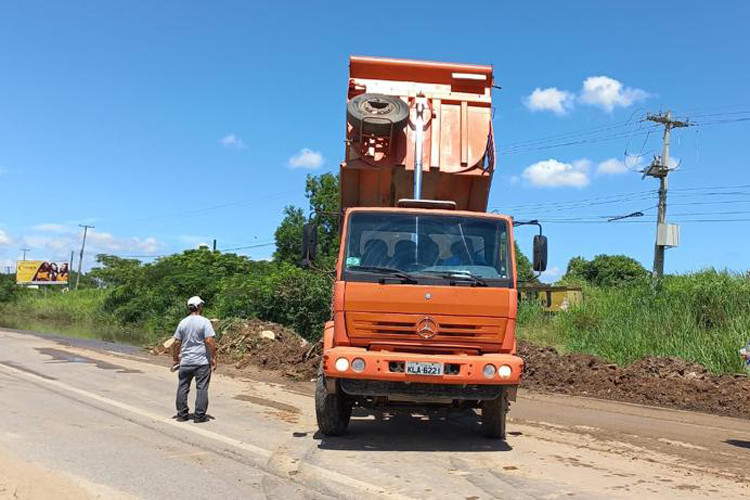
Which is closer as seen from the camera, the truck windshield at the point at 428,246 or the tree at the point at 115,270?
the truck windshield at the point at 428,246

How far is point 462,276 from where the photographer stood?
6.84 m

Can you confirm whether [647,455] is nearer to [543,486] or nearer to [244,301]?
[543,486]

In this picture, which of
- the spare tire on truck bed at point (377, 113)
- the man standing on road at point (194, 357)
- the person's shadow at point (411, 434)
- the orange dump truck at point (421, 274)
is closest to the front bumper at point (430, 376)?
the orange dump truck at point (421, 274)

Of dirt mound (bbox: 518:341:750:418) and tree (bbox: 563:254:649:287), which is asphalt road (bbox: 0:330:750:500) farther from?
tree (bbox: 563:254:649:287)

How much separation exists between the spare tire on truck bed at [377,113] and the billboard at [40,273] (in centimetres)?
7965

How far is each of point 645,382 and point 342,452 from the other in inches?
316

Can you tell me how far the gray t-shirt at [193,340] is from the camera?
870 centimetres

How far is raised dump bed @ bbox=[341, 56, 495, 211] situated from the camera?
8.16m

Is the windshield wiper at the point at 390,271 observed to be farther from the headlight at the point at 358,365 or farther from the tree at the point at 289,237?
the tree at the point at 289,237

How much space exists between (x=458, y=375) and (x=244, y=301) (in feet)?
58.4

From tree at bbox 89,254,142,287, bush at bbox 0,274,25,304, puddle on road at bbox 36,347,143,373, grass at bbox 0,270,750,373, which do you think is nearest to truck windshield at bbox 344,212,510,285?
grass at bbox 0,270,750,373

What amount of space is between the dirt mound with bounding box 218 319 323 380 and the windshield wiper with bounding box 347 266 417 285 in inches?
312

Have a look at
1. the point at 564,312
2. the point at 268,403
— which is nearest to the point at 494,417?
the point at 268,403

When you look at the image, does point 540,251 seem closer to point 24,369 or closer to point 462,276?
point 462,276
